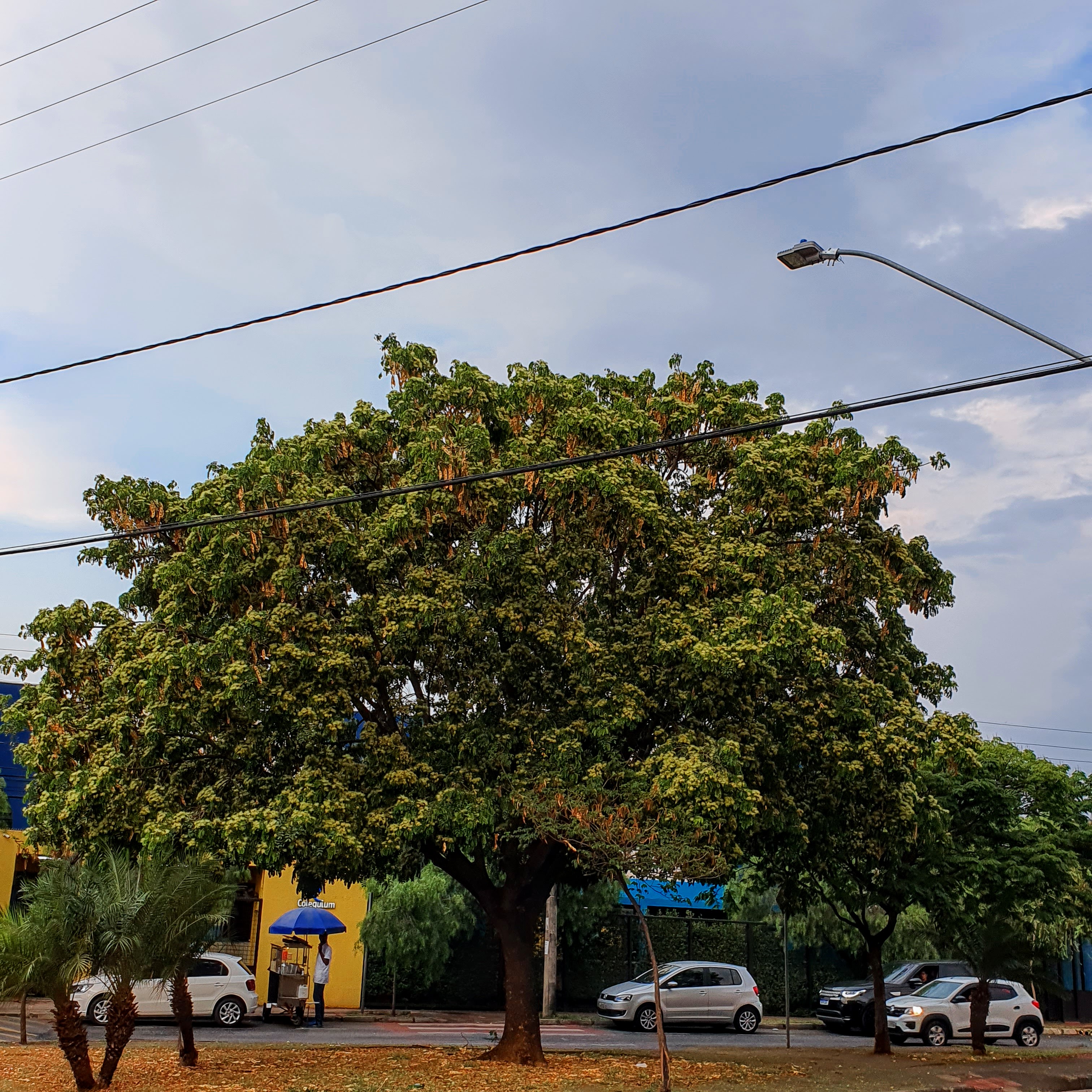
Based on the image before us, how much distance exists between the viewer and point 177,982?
1548 cm

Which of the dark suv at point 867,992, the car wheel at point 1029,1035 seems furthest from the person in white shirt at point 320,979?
the car wheel at point 1029,1035

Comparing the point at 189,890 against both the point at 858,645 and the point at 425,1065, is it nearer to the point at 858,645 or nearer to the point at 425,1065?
the point at 425,1065

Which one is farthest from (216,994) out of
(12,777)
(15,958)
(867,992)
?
(867,992)

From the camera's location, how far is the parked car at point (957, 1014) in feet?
83.0

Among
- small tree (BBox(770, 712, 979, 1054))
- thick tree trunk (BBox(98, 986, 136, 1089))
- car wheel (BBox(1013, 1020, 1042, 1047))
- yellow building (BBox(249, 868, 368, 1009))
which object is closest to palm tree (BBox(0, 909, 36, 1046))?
thick tree trunk (BBox(98, 986, 136, 1089))

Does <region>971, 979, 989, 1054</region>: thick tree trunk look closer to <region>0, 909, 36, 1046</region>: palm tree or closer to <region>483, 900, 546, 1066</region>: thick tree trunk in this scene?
<region>483, 900, 546, 1066</region>: thick tree trunk

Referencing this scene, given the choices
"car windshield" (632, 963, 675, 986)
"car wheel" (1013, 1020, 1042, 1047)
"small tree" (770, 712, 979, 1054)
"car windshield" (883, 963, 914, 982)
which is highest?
"small tree" (770, 712, 979, 1054)

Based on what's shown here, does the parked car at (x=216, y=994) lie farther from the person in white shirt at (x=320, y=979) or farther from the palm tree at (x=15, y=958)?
the palm tree at (x=15, y=958)

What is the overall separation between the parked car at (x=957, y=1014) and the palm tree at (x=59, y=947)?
1877cm

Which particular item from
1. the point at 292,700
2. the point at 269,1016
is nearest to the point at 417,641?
the point at 292,700

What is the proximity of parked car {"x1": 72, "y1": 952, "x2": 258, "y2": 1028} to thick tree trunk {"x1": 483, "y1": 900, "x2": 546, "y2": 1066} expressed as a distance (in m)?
A: 6.87

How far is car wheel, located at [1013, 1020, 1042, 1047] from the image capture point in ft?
Answer: 86.1

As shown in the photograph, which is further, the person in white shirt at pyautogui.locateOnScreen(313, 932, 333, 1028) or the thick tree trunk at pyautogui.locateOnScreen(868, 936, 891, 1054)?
the person in white shirt at pyautogui.locateOnScreen(313, 932, 333, 1028)

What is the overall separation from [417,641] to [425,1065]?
6.67 meters
